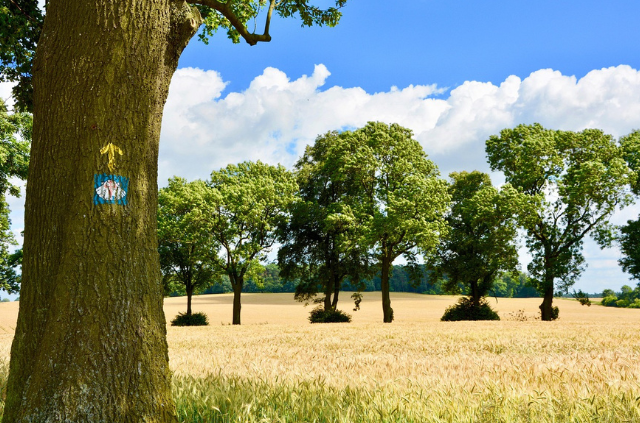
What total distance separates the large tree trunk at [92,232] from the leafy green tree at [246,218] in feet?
93.1

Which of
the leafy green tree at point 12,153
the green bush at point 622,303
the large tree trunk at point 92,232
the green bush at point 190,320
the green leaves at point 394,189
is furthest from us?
the green bush at point 622,303

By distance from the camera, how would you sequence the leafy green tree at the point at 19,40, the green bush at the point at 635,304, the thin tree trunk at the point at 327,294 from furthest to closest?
the green bush at the point at 635,304, the thin tree trunk at the point at 327,294, the leafy green tree at the point at 19,40

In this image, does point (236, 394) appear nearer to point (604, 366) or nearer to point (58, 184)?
point (58, 184)


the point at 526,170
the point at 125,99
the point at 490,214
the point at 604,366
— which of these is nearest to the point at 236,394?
the point at 125,99

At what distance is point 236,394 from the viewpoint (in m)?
4.75

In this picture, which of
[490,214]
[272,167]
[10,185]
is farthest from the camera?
[272,167]

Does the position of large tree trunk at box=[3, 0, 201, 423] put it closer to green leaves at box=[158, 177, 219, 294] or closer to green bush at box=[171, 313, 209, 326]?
green leaves at box=[158, 177, 219, 294]

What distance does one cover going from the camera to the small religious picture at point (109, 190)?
371 cm

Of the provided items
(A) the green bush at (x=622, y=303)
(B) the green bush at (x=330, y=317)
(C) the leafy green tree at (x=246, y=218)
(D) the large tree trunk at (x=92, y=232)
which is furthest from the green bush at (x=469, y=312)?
(A) the green bush at (x=622, y=303)

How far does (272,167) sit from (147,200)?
32.9 m

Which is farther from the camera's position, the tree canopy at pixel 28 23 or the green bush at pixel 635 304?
the green bush at pixel 635 304

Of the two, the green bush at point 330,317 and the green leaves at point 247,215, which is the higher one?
the green leaves at point 247,215

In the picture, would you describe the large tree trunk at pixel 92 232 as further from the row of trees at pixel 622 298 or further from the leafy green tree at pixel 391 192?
the row of trees at pixel 622 298

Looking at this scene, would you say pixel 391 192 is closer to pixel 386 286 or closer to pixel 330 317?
pixel 386 286
